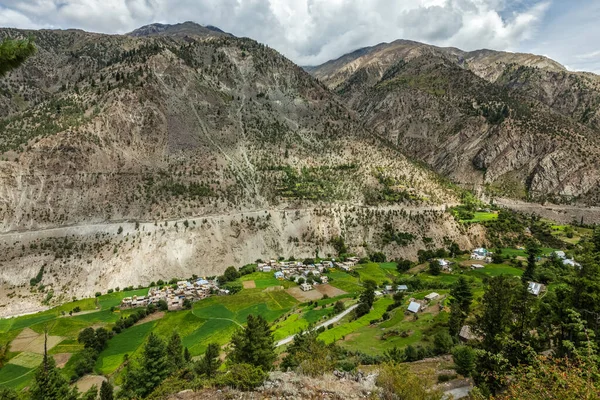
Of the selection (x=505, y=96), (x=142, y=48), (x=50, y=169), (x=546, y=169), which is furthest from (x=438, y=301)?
(x=505, y=96)

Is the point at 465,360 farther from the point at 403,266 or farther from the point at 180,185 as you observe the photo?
the point at 180,185

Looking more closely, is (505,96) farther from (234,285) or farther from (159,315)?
(159,315)

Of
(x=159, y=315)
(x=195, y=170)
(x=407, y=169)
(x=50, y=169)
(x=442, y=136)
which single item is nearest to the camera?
(x=159, y=315)

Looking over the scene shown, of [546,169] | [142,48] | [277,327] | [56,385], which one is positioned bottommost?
[277,327]

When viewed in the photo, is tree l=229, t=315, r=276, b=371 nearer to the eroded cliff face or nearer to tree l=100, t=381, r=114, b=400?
tree l=100, t=381, r=114, b=400

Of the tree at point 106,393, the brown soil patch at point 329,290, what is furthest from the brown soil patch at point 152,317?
the brown soil patch at point 329,290

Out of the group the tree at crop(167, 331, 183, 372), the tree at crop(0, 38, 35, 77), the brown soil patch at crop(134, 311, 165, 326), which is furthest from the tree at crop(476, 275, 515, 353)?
the brown soil patch at crop(134, 311, 165, 326)
